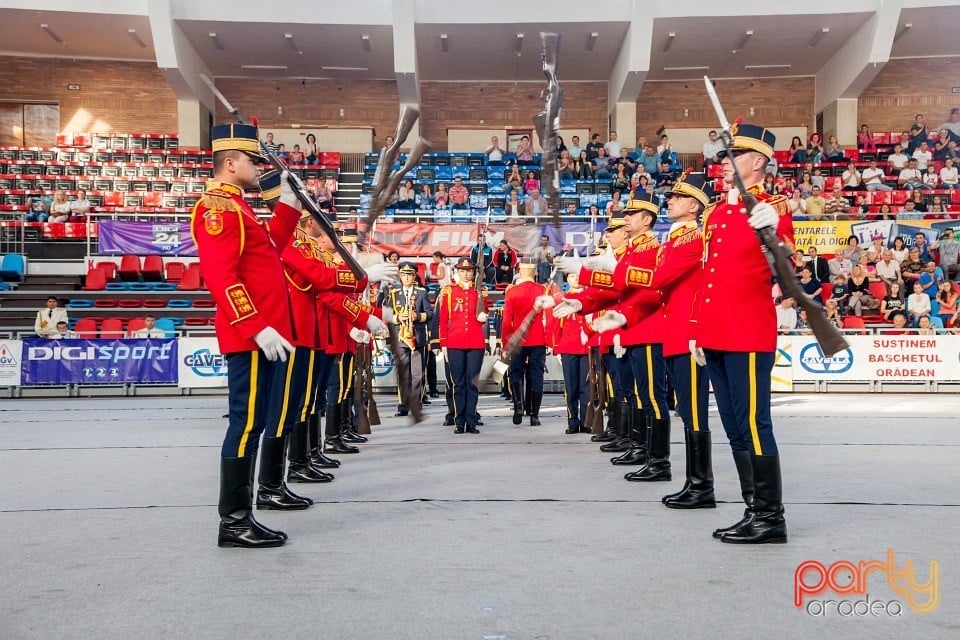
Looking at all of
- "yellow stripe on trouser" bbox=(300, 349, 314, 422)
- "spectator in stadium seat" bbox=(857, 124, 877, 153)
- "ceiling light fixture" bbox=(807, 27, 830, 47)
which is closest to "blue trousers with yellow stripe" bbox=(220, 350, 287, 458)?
"yellow stripe on trouser" bbox=(300, 349, 314, 422)

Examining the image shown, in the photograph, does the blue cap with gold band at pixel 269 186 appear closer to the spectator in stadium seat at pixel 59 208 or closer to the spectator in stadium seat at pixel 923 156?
the spectator in stadium seat at pixel 59 208

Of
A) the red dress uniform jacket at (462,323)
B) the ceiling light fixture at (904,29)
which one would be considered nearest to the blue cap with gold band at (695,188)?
the red dress uniform jacket at (462,323)

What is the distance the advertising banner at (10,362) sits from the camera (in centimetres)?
1508

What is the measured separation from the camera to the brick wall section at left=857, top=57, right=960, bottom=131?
2783 cm

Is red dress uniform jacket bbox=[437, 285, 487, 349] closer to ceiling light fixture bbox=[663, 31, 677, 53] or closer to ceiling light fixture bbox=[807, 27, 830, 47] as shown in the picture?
ceiling light fixture bbox=[663, 31, 677, 53]

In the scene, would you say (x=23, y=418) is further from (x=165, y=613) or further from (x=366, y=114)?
(x=366, y=114)

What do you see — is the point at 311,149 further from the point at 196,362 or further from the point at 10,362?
the point at 10,362

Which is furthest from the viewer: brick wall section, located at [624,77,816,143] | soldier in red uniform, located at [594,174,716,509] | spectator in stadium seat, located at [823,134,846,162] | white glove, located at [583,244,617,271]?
brick wall section, located at [624,77,816,143]

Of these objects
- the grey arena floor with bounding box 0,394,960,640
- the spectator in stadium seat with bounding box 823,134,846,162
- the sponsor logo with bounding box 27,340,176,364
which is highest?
the spectator in stadium seat with bounding box 823,134,846,162

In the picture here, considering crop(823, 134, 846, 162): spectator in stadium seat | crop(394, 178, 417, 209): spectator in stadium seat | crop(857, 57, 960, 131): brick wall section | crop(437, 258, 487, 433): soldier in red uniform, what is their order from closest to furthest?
crop(437, 258, 487, 433): soldier in red uniform → crop(394, 178, 417, 209): spectator in stadium seat → crop(823, 134, 846, 162): spectator in stadium seat → crop(857, 57, 960, 131): brick wall section

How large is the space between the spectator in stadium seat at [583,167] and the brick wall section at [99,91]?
12701mm

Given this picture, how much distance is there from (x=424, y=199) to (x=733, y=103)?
11.9 metres

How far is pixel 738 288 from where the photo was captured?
4.50m

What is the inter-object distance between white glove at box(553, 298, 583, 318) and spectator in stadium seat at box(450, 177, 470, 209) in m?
16.3
